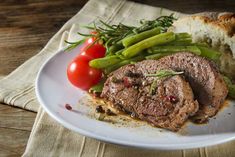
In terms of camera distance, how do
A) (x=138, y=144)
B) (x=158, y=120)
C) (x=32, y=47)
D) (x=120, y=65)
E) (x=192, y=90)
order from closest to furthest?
(x=138, y=144), (x=158, y=120), (x=192, y=90), (x=120, y=65), (x=32, y=47)

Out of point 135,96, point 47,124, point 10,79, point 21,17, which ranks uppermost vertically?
point 135,96

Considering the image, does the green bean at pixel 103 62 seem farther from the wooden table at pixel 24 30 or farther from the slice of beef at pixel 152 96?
the wooden table at pixel 24 30

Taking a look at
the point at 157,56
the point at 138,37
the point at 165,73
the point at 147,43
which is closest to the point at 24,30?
the point at 138,37

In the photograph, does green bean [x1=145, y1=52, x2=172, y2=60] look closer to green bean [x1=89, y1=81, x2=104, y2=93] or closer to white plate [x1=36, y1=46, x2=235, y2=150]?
green bean [x1=89, y1=81, x2=104, y2=93]

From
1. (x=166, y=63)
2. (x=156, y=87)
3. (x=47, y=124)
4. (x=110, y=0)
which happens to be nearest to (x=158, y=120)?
(x=156, y=87)

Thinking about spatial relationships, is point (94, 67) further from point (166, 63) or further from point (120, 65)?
point (166, 63)

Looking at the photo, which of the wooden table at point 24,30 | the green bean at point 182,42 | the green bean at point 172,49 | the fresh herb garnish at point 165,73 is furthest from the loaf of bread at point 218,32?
the wooden table at point 24,30

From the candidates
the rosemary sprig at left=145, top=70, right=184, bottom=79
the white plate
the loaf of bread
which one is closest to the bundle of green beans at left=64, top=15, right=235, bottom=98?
the loaf of bread

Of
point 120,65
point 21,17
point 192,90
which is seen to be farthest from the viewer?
point 21,17
